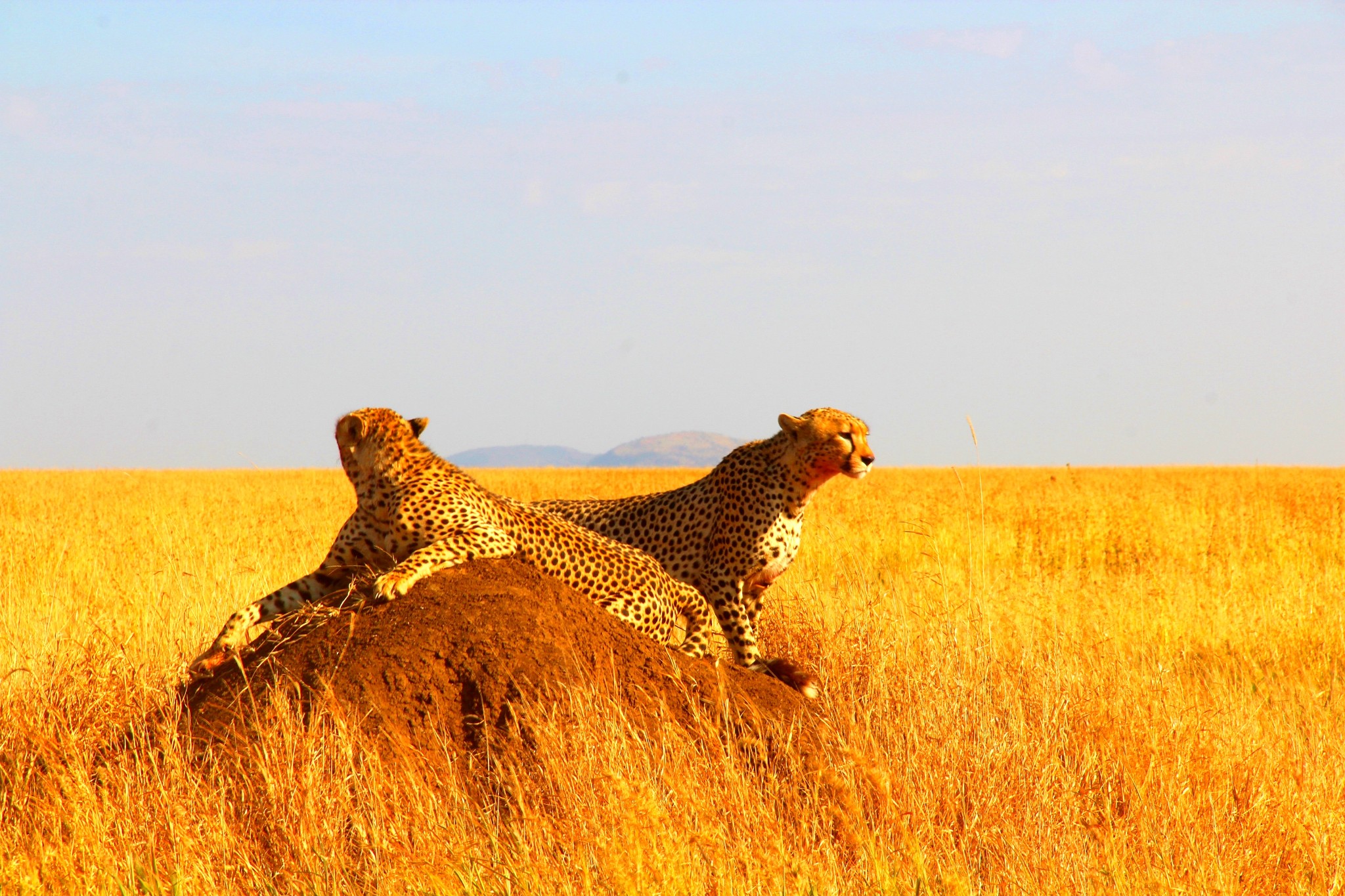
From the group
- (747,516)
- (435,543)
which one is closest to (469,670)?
(435,543)

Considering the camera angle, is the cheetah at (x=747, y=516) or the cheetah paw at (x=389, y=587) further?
the cheetah at (x=747, y=516)

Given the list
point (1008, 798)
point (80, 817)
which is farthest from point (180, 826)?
point (1008, 798)

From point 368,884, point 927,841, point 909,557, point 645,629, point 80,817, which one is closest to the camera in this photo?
point 368,884

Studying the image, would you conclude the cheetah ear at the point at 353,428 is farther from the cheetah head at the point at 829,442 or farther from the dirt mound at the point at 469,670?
the cheetah head at the point at 829,442

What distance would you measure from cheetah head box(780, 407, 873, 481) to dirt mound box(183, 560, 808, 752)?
5.30 feet

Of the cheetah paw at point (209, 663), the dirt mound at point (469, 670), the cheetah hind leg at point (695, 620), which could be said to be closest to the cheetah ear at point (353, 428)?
the dirt mound at point (469, 670)

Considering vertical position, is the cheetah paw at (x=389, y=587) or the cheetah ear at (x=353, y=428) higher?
the cheetah ear at (x=353, y=428)

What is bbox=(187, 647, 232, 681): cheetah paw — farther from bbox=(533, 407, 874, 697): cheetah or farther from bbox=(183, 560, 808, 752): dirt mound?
bbox=(533, 407, 874, 697): cheetah

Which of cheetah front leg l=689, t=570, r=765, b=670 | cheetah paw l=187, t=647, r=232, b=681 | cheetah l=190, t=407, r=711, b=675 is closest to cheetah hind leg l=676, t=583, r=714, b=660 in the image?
cheetah l=190, t=407, r=711, b=675

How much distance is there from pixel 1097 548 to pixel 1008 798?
944 centimetres

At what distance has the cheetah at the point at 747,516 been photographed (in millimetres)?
6008

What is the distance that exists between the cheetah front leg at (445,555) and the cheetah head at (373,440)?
21.8 inches

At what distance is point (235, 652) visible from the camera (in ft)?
14.8

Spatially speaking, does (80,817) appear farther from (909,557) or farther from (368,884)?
(909,557)
